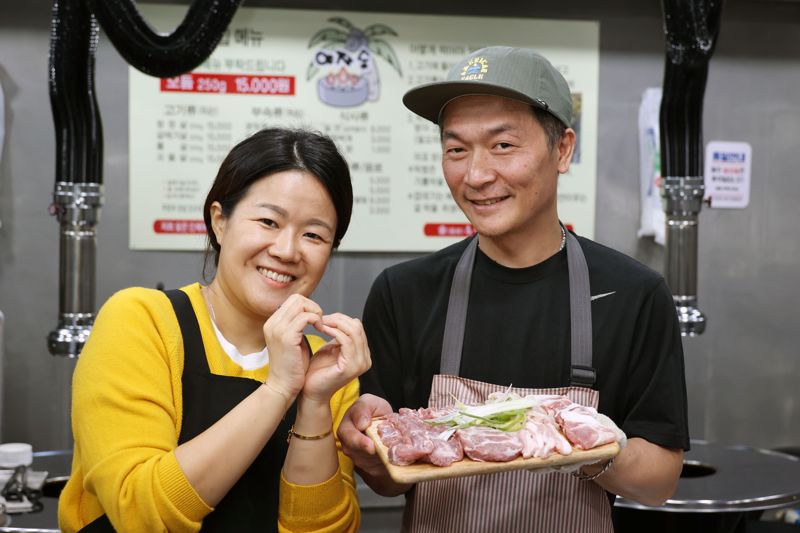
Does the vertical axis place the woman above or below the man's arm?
above

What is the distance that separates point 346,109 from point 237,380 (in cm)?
287

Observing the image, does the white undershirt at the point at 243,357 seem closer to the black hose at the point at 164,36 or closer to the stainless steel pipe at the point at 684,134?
the black hose at the point at 164,36

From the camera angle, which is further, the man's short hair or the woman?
the man's short hair

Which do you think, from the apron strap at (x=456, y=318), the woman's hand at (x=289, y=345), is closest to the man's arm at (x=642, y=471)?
the apron strap at (x=456, y=318)

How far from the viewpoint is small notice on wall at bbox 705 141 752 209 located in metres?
4.79

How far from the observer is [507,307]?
6.81 ft

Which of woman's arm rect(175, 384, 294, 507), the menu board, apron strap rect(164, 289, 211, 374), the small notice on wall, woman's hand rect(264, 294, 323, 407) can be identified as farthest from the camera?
the small notice on wall

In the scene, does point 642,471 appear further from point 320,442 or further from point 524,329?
point 320,442

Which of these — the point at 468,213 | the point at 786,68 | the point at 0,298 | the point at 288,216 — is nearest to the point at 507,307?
the point at 468,213

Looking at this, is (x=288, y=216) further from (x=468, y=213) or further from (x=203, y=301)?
(x=468, y=213)

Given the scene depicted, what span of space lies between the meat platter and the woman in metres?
0.18

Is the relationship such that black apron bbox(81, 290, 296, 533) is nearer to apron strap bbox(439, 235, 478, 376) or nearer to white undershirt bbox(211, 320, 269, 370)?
white undershirt bbox(211, 320, 269, 370)

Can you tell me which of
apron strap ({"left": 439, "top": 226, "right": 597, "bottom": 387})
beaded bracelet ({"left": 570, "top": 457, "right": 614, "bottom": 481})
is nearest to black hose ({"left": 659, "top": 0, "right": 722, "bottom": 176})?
apron strap ({"left": 439, "top": 226, "right": 597, "bottom": 387})

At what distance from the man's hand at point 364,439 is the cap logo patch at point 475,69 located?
779mm
